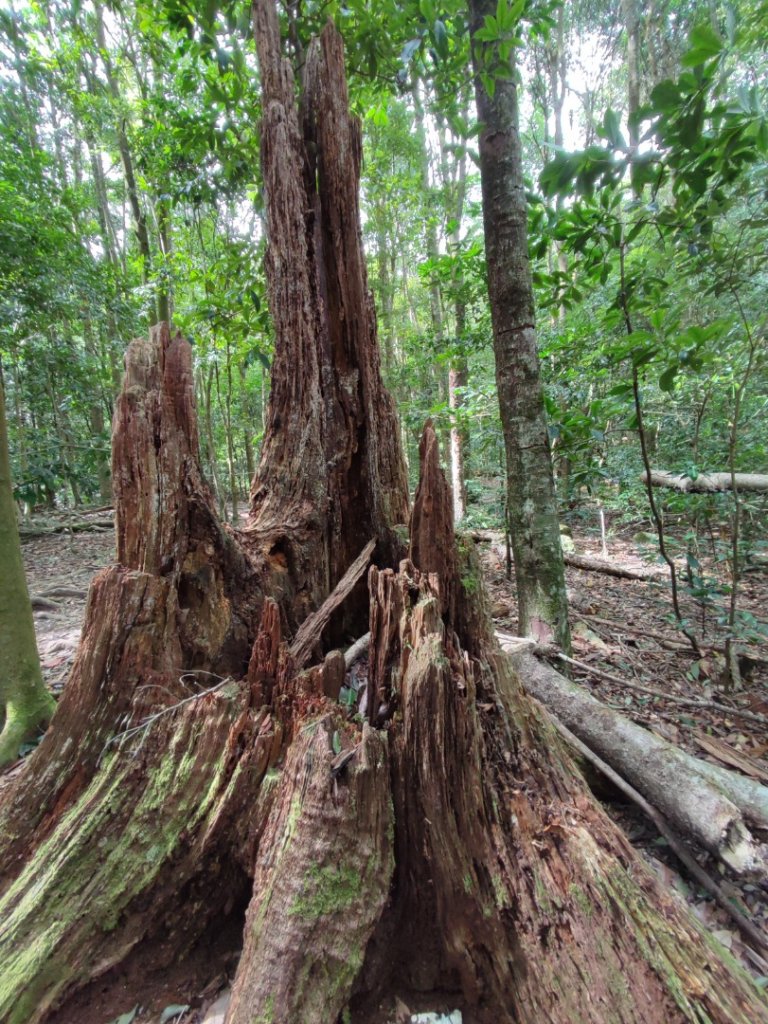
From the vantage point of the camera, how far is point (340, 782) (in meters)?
1.35

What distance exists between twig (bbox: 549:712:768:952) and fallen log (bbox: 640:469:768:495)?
242 cm

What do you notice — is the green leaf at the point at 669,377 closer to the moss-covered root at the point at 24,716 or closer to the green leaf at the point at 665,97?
the green leaf at the point at 665,97

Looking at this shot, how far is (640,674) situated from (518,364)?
2.55 meters

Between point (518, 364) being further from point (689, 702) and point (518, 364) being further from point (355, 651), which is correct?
point (689, 702)

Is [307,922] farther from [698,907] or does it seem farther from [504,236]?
[504,236]

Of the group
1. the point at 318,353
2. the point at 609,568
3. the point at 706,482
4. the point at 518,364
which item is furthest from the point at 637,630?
the point at 318,353

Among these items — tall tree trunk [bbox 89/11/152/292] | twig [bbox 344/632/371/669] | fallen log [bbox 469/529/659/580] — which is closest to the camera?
twig [bbox 344/632/371/669]

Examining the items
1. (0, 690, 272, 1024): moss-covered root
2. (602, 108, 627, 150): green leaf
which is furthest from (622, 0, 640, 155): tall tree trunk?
(0, 690, 272, 1024): moss-covered root

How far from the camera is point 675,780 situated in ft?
6.19

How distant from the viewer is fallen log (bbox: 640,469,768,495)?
4176mm

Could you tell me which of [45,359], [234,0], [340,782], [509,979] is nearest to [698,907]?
[509,979]

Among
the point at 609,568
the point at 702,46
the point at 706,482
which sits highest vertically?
the point at 702,46

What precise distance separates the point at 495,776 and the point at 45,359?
10927 mm

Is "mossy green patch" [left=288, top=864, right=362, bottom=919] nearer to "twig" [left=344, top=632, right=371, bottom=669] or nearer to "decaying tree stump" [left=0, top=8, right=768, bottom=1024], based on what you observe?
"decaying tree stump" [left=0, top=8, right=768, bottom=1024]
